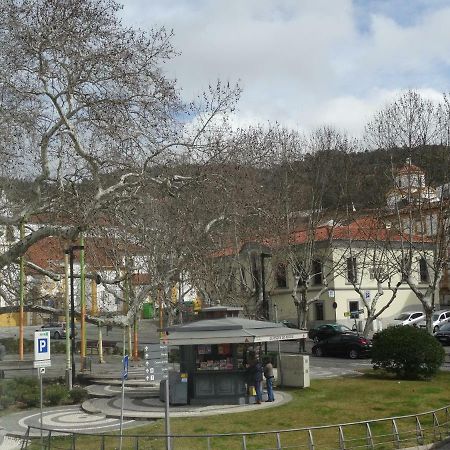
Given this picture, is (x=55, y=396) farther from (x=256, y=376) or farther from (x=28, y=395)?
(x=256, y=376)

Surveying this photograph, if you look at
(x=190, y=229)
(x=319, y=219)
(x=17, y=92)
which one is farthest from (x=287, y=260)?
(x=17, y=92)

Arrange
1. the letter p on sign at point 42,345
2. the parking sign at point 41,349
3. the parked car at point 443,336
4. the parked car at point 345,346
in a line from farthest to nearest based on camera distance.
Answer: the parked car at point 443,336, the parked car at point 345,346, the letter p on sign at point 42,345, the parking sign at point 41,349

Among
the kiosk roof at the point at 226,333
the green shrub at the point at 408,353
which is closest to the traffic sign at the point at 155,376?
the kiosk roof at the point at 226,333

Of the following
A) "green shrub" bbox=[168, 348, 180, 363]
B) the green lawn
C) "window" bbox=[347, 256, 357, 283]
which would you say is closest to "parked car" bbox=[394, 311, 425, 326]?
"window" bbox=[347, 256, 357, 283]

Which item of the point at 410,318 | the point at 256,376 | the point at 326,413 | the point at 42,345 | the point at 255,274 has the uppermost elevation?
the point at 255,274

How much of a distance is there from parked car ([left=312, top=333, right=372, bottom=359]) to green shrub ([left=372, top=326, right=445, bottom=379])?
1055cm

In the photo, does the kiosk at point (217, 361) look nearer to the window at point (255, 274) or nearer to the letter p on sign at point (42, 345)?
the letter p on sign at point (42, 345)

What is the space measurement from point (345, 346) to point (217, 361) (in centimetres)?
1833

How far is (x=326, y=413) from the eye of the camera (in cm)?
2053

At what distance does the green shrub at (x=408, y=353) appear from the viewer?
89.2 ft

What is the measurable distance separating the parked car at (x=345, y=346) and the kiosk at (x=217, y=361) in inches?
667

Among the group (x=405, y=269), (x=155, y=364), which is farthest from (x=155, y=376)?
(x=405, y=269)

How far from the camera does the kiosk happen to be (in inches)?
890

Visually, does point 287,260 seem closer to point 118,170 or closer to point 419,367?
point 419,367
